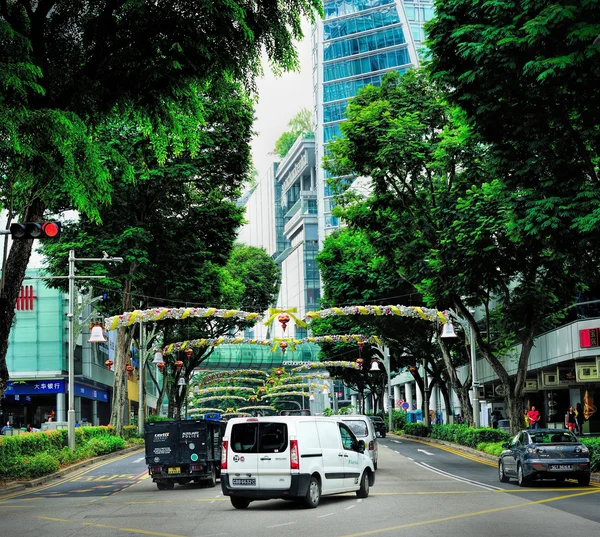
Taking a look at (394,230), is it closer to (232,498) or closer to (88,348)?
(232,498)

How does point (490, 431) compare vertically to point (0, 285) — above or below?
below

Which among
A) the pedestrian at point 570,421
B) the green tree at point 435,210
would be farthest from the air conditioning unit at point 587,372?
the pedestrian at point 570,421

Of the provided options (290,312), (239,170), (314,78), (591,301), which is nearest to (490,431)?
(591,301)

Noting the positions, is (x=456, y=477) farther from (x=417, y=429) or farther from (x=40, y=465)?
(x=417, y=429)

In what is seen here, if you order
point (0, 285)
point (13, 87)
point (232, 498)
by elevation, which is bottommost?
point (232, 498)

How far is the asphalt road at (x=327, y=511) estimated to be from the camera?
1448 cm

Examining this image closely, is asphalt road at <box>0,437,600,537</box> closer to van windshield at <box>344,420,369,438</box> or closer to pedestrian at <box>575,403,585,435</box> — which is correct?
van windshield at <box>344,420,369,438</box>

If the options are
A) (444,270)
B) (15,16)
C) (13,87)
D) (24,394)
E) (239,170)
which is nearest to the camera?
(13,87)

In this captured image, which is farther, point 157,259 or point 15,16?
point 157,259

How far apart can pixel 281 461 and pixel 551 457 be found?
26.2 feet

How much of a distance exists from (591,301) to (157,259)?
1981 cm

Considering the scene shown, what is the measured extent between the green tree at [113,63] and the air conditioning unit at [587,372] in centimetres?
2709

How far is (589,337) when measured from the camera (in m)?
41.5

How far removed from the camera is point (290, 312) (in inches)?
1567
